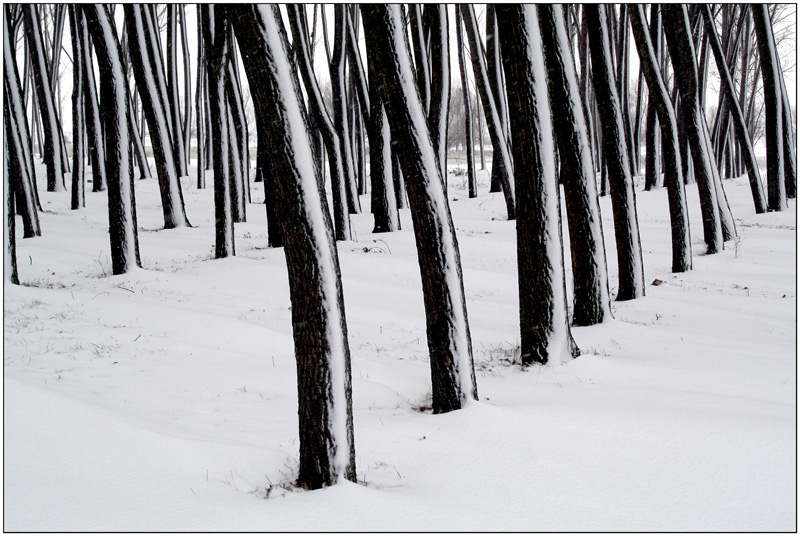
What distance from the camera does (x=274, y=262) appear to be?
Answer: 9.73 m

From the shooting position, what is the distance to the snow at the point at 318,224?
2.82 metres

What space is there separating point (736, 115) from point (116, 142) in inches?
471

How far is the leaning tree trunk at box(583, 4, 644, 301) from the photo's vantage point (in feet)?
22.8

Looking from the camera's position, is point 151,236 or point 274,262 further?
point 151,236

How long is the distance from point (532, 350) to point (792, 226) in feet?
33.1

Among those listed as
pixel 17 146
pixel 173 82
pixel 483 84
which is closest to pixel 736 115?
pixel 483 84

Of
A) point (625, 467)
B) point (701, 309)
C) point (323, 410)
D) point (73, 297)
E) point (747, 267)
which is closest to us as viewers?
point (323, 410)

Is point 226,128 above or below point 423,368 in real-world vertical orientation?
above

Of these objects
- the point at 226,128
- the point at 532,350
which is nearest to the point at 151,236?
the point at 226,128

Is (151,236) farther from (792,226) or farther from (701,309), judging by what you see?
(792,226)

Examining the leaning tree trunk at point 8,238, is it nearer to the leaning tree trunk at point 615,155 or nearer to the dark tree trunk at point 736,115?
the leaning tree trunk at point 615,155

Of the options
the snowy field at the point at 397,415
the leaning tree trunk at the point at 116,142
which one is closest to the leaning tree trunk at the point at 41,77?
the leaning tree trunk at the point at 116,142

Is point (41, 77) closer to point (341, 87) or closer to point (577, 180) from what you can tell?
point (341, 87)

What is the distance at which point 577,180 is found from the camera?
5.96m
